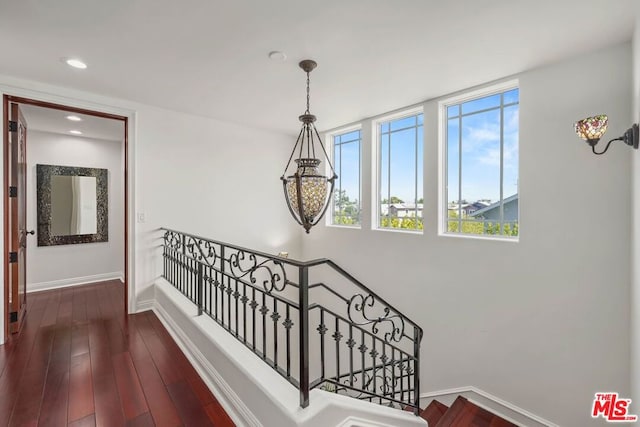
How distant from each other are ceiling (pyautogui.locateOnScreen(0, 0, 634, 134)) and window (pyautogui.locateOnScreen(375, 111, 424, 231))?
665mm

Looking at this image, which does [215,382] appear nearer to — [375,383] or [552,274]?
[375,383]

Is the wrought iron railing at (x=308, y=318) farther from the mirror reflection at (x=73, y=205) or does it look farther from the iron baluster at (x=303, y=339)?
the mirror reflection at (x=73, y=205)

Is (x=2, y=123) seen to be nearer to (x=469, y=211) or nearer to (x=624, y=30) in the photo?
(x=469, y=211)

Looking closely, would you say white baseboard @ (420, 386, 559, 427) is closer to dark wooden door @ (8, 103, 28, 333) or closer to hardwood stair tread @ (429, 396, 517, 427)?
hardwood stair tread @ (429, 396, 517, 427)

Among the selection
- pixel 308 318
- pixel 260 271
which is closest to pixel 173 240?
pixel 260 271

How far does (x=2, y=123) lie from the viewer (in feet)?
8.86

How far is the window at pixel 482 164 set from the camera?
2.86 meters

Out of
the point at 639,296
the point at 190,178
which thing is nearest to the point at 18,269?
the point at 190,178

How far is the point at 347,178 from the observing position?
15.2ft

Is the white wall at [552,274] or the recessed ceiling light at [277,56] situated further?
the recessed ceiling light at [277,56]

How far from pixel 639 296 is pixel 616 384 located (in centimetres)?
113

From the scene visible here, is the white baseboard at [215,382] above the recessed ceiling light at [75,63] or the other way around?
the other way around

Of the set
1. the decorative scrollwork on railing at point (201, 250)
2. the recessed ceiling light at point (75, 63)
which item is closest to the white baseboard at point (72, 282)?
the decorative scrollwork on railing at point (201, 250)

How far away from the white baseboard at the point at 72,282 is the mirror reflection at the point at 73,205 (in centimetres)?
73
